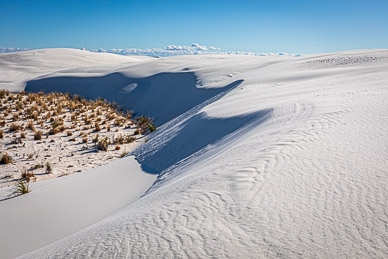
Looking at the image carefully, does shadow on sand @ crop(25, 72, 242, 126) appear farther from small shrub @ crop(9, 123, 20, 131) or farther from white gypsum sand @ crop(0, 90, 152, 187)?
small shrub @ crop(9, 123, 20, 131)

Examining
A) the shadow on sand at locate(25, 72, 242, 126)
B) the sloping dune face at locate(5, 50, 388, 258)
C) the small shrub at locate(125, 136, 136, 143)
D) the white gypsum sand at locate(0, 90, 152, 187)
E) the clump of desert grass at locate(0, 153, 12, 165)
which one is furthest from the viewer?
the shadow on sand at locate(25, 72, 242, 126)

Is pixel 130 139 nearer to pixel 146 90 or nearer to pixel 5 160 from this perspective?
pixel 5 160

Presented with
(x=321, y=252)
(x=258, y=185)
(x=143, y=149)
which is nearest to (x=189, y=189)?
(x=258, y=185)

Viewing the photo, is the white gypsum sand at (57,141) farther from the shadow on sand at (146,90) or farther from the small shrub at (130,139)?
the shadow on sand at (146,90)

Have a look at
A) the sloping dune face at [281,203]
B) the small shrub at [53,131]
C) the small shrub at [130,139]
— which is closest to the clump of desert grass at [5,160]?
the small shrub at [53,131]

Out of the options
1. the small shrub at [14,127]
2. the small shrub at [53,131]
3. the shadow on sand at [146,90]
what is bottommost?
the small shrub at [53,131]

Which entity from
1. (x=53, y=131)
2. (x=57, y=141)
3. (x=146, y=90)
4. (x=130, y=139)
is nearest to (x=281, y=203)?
(x=130, y=139)

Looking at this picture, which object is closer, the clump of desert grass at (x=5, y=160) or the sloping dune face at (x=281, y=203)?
the sloping dune face at (x=281, y=203)

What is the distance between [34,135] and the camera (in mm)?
8312

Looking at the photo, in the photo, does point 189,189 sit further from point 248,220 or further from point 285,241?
point 285,241

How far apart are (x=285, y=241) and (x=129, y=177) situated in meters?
4.19

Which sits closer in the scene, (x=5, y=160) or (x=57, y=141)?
(x=5, y=160)

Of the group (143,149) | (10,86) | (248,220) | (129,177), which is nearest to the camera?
(248,220)

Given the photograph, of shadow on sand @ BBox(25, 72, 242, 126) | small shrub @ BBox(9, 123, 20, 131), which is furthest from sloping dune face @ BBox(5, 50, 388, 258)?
small shrub @ BBox(9, 123, 20, 131)
